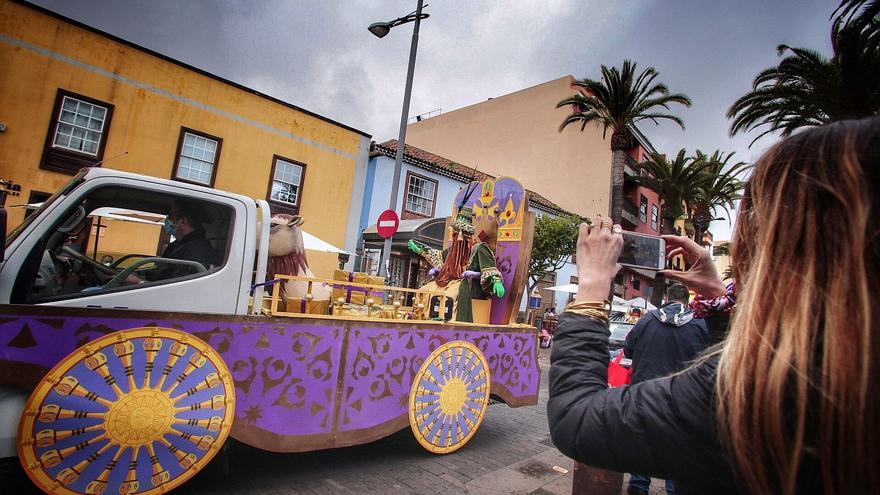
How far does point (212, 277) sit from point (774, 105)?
42.7 feet

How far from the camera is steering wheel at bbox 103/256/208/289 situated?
2641 mm

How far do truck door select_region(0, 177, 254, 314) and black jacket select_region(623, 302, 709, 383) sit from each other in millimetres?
3199

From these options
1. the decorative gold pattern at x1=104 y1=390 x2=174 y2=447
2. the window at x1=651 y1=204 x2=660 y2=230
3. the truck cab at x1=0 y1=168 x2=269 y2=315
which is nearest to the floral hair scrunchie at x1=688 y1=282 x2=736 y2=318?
the truck cab at x1=0 y1=168 x2=269 y2=315

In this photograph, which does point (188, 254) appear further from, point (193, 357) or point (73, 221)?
point (193, 357)

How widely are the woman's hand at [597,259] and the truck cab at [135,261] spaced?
7.98 feet

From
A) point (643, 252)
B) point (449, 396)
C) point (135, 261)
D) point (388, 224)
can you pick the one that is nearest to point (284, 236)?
point (135, 261)

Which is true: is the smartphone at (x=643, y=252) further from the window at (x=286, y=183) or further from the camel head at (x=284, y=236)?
the window at (x=286, y=183)

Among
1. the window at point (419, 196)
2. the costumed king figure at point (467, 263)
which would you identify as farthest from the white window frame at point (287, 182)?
the costumed king figure at point (467, 263)

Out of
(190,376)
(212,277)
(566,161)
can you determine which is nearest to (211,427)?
(190,376)

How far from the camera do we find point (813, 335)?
0.73 meters

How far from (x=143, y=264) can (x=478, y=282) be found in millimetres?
3013

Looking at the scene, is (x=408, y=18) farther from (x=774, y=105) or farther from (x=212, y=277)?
(x=774, y=105)

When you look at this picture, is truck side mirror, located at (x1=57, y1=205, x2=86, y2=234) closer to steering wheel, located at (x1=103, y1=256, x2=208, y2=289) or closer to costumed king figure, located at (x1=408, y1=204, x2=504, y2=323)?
steering wheel, located at (x1=103, y1=256, x2=208, y2=289)

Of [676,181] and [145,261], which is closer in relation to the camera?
[145,261]
